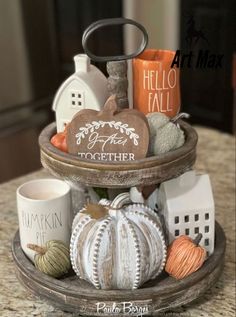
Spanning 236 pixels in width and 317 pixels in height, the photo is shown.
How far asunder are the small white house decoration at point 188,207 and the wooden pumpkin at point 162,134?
8 cm

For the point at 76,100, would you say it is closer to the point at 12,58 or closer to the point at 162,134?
the point at 162,134

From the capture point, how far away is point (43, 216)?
902mm

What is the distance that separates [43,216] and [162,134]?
226mm

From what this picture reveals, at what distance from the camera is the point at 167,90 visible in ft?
2.98

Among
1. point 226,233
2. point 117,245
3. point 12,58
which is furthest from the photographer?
point 12,58

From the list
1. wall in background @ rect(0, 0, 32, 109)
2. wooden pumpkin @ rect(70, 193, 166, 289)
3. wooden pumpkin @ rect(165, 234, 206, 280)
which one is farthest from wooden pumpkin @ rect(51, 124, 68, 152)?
wall in background @ rect(0, 0, 32, 109)

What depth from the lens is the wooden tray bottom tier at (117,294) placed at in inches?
33.4

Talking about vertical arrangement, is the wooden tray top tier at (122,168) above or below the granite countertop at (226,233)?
above

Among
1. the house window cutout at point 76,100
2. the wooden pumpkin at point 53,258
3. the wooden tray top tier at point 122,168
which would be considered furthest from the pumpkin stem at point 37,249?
the house window cutout at point 76,100

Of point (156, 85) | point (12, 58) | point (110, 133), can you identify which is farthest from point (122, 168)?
point (12, 58)

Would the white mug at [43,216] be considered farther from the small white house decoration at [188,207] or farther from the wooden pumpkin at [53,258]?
the small white house decoration at [188,207]

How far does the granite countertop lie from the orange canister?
306 mm

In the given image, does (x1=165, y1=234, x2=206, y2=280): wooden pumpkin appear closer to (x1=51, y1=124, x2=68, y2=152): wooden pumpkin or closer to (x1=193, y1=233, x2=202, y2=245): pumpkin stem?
(x1=193, y1=233, x2=202, y2=245): pumpkin stem

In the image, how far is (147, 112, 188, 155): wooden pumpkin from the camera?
86 cm
